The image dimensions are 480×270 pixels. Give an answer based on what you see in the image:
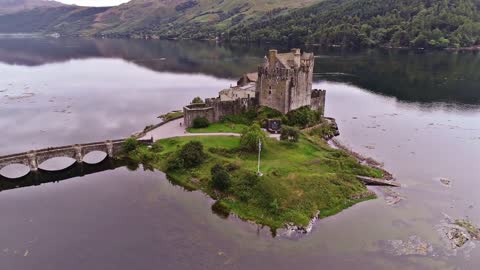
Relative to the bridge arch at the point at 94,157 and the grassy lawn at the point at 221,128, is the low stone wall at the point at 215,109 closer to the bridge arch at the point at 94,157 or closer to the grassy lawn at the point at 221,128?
the grassy lawn at the point at 221,128

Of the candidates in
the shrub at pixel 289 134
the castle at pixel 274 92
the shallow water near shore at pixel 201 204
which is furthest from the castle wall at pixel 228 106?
the shallow water near shore at pixel 201 204

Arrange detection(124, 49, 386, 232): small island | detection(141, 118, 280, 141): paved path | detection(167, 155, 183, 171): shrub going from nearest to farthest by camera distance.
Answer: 1. detection(124, 49, 386, 232): small island
2. detection(167, 155, 183, 171): shrub
3. detection(141, 118, 280, 141): paved path

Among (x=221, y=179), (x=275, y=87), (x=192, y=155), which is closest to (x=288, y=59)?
(x=275, y=87)

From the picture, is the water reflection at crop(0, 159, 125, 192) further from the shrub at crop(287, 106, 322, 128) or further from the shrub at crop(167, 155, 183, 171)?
the shrub at crop(287, 106, 322, 128)

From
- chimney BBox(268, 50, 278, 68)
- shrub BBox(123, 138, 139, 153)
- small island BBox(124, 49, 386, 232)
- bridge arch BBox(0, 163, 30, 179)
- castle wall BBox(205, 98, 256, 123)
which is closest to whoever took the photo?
small island BBox(124, 49, 386, 232)

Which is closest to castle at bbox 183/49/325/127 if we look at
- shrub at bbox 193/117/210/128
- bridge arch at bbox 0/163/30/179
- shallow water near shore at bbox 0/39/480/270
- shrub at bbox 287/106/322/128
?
shrub at bbox 193/117/210/128

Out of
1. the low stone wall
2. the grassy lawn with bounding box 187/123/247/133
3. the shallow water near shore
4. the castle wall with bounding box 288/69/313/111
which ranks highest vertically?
the castle wall with bounding box 288/69/313/111
